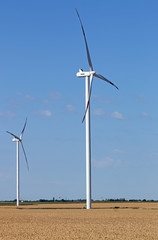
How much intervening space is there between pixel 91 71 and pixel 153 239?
163ft

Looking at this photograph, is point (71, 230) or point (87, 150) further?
point (87, 150)

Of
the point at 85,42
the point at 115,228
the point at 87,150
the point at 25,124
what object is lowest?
the point at 115,228

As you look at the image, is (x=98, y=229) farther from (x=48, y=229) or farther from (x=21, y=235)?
(x=21, y=235)

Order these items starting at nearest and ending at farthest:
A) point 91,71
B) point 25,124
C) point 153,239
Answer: point 153,239 → point 91,71 → point 25,124

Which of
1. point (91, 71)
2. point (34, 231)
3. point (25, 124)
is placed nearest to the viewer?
point (34, 231)

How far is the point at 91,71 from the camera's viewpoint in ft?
262

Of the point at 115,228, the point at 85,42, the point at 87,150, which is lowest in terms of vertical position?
the point at 115,228

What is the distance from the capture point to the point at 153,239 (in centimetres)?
3300

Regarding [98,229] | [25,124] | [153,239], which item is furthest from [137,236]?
[25,124]

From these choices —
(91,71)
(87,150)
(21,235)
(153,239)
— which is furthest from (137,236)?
(91,71)

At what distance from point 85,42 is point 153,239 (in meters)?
44.7

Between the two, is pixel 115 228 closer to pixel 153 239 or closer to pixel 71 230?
pixel 71 230

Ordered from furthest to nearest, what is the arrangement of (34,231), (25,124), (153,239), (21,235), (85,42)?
(25,124) → (85,42) → (34,231) → (21,235) → (153,239)

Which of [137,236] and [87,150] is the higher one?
[87,150]
